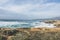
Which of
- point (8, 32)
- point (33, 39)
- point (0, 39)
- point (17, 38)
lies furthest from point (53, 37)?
point (8, 32)

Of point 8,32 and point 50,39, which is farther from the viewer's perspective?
point 8,32

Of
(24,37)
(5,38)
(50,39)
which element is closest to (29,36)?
(24,37)

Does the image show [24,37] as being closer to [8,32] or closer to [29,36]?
[29,36]

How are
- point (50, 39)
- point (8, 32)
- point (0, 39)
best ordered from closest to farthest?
point (50, 39) < point (0, 39) < point (8, 32)

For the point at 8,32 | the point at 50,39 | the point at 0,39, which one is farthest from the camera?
the point at 8,32

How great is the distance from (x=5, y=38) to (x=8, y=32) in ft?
18.0

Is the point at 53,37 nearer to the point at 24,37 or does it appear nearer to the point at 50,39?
the point at 50,39

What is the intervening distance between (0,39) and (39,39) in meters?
5.82

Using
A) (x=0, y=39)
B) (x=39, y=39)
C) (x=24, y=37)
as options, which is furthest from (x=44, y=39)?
(x=0, y=39)

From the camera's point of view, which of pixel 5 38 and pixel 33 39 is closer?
pixel 33 39

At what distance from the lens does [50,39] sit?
93.3ft

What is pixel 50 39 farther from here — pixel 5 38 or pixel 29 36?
pixel 5 38

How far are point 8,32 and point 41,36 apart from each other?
10610 millimetres

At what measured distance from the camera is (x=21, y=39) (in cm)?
2881
